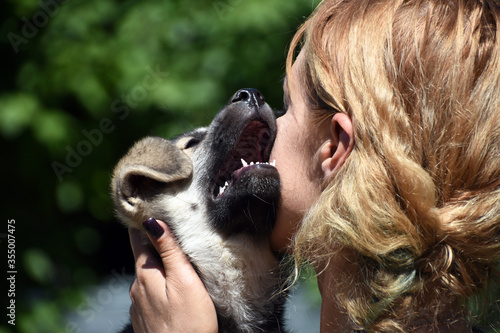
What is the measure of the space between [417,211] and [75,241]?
3.31 m

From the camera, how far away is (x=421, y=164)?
182cm

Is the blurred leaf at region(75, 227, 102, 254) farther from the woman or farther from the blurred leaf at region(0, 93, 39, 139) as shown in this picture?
the woman

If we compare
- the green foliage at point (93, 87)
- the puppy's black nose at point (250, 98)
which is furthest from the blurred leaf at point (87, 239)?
the puppy's black nose at point (250, 98)

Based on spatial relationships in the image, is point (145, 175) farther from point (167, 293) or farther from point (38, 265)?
point (38, 265)

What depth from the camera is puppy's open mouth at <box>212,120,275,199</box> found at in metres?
2.58

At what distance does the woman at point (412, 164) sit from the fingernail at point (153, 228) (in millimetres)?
802

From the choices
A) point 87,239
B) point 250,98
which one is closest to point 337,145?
point 250,98

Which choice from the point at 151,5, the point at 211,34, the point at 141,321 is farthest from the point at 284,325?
the point at 151,5

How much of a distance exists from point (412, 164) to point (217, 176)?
1.18 metres

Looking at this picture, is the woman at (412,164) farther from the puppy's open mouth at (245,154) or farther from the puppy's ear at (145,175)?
the puppy's ear at (145,175)

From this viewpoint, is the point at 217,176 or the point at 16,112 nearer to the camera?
the point at 217,176

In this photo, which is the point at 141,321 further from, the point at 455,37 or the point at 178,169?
the point at 455,37

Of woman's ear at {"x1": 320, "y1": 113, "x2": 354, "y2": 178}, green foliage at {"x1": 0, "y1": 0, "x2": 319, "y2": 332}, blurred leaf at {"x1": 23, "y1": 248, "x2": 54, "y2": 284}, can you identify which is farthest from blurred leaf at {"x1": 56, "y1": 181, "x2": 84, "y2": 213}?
woman's ear at {"x1": 320, "y1": 113, "x2": 354, "y2": 178}

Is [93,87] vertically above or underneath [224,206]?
above
